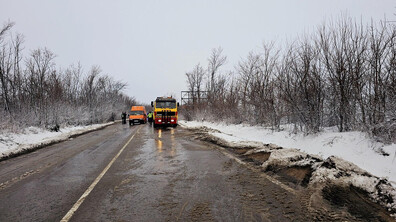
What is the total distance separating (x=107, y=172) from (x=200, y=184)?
8.84 feet

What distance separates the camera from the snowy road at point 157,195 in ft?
11.3

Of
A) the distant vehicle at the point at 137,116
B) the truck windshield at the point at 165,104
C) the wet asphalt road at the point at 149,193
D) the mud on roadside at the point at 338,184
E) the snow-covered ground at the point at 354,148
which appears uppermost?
the truck windshield at the point at 165,104

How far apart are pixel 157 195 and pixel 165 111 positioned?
20378mm

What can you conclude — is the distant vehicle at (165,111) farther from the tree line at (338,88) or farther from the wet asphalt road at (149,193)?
the wet asphalt road at (149,193)

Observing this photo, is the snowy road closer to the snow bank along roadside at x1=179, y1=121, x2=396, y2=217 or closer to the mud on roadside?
the mud on roadside

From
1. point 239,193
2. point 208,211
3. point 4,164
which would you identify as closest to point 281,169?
point 239,193

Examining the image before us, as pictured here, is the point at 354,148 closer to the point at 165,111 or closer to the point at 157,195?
the point at 157,195

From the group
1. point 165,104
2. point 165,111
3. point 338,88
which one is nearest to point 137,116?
point 165,104

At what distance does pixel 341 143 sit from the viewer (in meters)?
7.01

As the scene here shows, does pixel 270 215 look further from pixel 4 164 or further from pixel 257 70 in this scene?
pixel 257 70

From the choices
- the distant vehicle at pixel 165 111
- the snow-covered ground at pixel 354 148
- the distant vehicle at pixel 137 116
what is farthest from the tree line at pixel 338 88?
the distant vehicle at pixel 137 116

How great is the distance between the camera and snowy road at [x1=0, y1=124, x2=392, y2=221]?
11.3ft

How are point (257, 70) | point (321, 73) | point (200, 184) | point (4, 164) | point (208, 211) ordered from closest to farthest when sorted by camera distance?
1. point (208, 211)
2. point (200, 184)
3. point (4, 164)
4. point (321, 73)
5. point (257, 70)

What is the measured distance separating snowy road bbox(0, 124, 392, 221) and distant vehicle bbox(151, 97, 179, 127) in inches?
685
